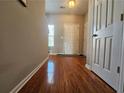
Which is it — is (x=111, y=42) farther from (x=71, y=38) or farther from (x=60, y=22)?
(x=60, y=22)

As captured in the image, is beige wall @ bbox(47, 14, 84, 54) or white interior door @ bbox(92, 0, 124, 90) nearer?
white interior door @ bbox(92, 0, 124, 90)

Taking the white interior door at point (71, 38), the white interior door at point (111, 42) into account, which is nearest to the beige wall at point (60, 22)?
the white interior door at point (71, 38)

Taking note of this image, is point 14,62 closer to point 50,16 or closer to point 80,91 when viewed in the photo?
point 80,91

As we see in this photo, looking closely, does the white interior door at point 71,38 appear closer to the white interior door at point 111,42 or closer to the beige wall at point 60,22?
the beige wall at point 60,22

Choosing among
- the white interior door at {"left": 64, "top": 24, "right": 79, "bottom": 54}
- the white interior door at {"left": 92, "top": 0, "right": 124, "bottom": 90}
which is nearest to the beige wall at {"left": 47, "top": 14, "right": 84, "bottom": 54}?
the white interior door at {"left": 64, "top": 24, "right": 79, "bottom": 54}

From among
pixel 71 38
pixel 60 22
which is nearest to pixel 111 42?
pixel 71 38

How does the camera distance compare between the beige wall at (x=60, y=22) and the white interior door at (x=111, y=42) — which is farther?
the beige wall at (x=60, y=22)

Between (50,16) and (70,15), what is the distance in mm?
1152

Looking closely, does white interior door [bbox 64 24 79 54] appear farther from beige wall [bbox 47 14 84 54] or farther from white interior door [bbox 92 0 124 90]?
white interior door [bbox 92 0 124 90]

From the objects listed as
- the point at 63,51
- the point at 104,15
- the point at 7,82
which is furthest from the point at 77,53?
the point at 7,82

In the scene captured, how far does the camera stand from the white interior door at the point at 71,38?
295 inches

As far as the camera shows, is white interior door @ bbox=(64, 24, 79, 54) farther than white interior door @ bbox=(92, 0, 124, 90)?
Yes

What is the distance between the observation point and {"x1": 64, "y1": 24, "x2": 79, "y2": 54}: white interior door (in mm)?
7480

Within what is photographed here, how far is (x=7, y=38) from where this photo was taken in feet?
4.57
